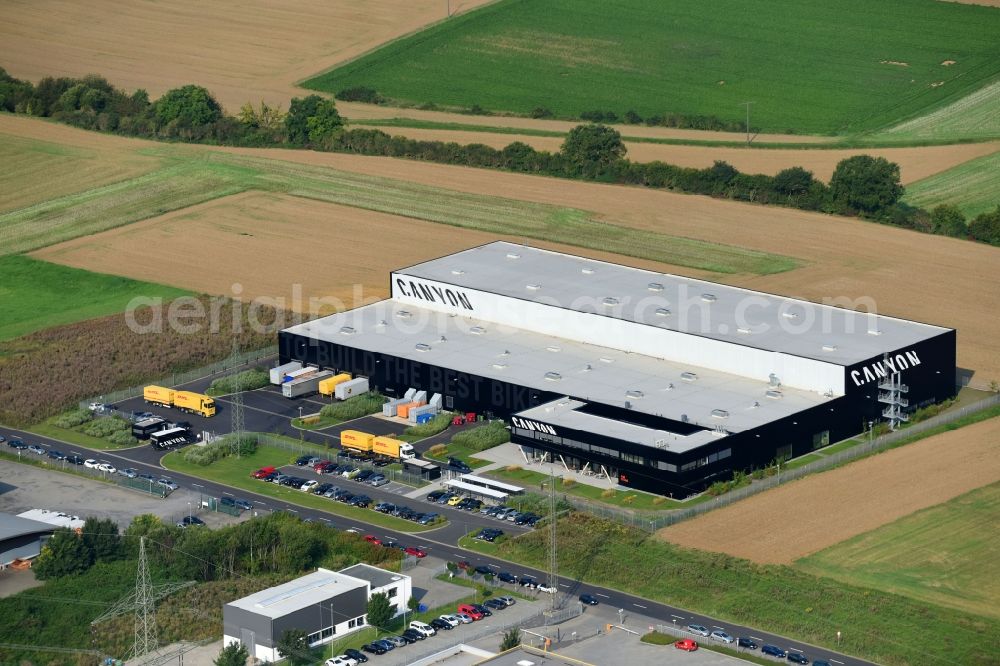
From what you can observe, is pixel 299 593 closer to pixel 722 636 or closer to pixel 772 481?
pixel 722 636

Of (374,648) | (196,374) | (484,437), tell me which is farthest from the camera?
(196,374)

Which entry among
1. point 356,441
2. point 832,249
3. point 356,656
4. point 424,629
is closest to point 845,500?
point 424,629

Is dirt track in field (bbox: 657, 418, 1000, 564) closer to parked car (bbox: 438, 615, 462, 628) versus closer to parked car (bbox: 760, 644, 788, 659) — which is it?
parked car (bbox: 760, 644, 788, 659)

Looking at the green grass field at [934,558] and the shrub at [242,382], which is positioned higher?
the shrub at [242,382]

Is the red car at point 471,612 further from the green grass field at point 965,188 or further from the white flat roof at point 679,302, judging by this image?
the green grass field at point 965,188

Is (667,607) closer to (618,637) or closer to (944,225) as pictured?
(618,637)

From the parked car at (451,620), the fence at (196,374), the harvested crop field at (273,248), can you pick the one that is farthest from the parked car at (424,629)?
the harvested crop field at (273,248)
